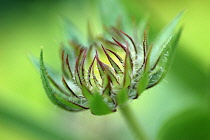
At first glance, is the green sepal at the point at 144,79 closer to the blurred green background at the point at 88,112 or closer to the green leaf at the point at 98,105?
the green leaf at the point at 98,105

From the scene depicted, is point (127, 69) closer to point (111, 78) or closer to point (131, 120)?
point (111, 78)

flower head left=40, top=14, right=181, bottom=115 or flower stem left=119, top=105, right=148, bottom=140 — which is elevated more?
flower head left=40, top=14, right=181, bottom=115

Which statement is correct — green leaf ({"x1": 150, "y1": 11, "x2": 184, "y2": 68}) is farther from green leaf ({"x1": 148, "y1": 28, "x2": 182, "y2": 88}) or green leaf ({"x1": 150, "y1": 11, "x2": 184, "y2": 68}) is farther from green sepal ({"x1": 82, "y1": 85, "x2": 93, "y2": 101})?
green sepal ({"x1": 82, "y1": 85, "x2": 93, "y2": 101})

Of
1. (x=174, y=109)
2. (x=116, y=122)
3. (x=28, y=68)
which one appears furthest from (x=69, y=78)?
(x=28, y=68)

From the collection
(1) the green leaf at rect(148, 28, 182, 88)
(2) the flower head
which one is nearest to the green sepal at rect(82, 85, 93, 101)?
(2) the flower head

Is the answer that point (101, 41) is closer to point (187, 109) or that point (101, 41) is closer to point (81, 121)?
point (187, 109)

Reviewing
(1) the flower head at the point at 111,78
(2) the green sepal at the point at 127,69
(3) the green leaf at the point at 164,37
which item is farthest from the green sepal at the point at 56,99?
(3) the green leaf at the point at 164,37
